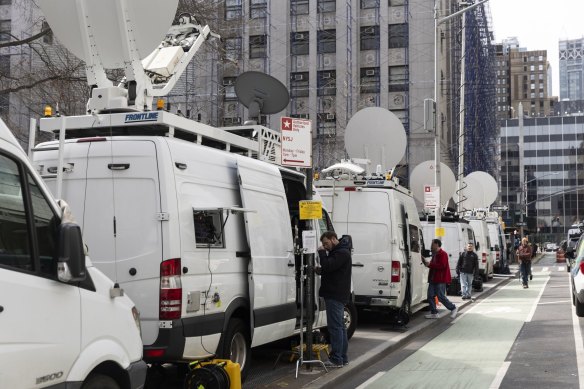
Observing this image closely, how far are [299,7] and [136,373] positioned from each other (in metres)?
50.1

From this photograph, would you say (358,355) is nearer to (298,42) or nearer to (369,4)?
(298,42)

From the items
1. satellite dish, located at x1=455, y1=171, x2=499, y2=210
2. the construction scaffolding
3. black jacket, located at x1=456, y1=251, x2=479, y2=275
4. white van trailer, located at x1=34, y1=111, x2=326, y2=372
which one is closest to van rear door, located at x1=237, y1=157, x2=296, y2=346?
white van trailer, located at x1=34, y1=111, x2=326, y2=372

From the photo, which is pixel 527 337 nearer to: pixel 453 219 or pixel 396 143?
pixel 396 143

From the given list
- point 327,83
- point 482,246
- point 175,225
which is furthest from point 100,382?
point 327,83

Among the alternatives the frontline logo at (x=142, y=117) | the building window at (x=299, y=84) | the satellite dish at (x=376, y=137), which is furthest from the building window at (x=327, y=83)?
the frontline logo at (x=142, y=117)

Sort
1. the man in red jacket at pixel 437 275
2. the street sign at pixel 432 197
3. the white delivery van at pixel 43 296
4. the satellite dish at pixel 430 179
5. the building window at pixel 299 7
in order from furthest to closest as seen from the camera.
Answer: the building window at pixel 299 7
the satellite dish at pixel 430 179
the street sign at pixel 432 197
the man in red jacket at pixel 437 275
the white delivery van at pixel 43 296

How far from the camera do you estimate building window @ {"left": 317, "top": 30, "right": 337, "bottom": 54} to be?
52.5 metres

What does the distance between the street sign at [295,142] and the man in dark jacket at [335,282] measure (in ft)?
3.50

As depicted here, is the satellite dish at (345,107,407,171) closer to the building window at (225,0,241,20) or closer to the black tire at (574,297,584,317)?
the building window at (225,0,241,20)

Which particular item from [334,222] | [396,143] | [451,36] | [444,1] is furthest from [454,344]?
[451,36]

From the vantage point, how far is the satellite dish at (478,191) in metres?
38.4

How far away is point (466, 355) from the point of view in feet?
36.9

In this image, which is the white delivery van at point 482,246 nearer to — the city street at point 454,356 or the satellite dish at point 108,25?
the city street at point 454,356

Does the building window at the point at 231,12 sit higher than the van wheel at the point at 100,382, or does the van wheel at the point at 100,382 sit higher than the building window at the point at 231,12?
the building window at the point at 231,12
